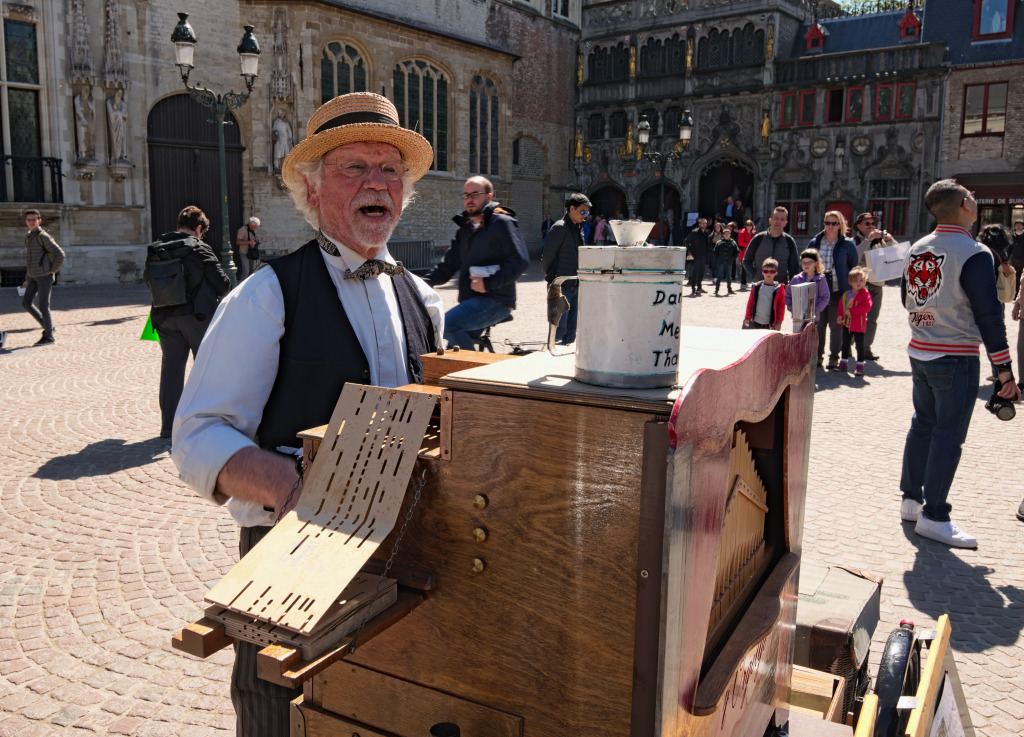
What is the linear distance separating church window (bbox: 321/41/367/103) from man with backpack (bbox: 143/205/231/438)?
16614mm

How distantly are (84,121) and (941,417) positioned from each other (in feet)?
63.1

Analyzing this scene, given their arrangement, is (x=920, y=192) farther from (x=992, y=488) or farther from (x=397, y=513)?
(x=397, y=513)

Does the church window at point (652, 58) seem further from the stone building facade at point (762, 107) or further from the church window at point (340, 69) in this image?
the church window at point (340, 69)

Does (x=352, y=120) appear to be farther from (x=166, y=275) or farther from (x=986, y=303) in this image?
(x=166, y=275)

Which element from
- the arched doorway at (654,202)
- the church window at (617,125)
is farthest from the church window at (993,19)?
the church window at (617,125)

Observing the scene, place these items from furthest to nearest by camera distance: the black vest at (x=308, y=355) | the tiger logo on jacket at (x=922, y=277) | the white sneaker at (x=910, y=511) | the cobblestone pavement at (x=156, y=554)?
the white sneaker at (x=910, y=511) → the tiger logo on jacket at (x=922, y=277) → the cobblestone pavement at (x=156, y=554) → the black vest at (x=308, y=355)

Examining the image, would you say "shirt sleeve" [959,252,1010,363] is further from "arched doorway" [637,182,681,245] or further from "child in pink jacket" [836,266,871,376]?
"arched doorway" [637,182,681,245]

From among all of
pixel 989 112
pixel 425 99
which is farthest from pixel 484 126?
pixel 989 112

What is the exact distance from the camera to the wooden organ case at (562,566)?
122cm

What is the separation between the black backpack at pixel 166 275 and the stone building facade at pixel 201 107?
1269 cm

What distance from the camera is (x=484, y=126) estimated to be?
27688 millimetres

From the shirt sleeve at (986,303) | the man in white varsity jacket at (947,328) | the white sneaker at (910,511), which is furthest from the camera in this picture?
the white sneaker at (910,511)

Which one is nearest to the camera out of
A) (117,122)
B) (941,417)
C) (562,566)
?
(562,566)

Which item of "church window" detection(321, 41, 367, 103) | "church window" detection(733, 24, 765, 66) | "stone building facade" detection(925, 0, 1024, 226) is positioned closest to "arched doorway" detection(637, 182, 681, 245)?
"church window" detection(733, 24, 765, 66)
